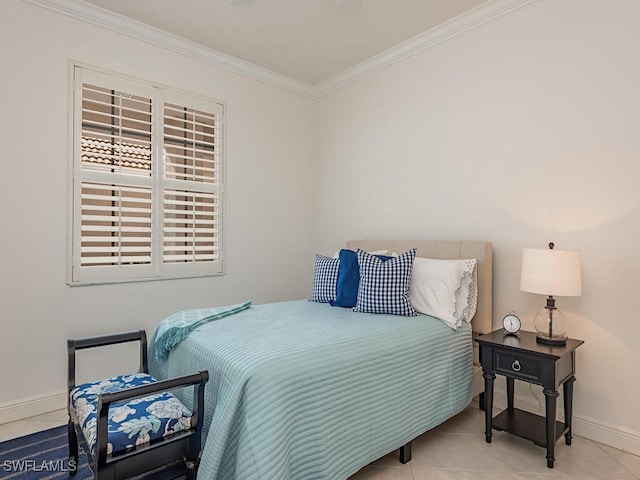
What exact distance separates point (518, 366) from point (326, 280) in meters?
1.40

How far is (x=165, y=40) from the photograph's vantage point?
3.14 meters

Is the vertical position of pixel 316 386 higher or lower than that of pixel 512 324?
lower

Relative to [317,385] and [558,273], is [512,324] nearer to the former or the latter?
[558,273]

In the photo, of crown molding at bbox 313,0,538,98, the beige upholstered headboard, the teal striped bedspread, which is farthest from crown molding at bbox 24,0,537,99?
the teal striped bedspread

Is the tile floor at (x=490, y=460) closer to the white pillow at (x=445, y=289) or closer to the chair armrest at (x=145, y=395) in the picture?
the white pillow at (x=445, y=289)

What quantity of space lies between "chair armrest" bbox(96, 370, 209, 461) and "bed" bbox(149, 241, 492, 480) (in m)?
0.08

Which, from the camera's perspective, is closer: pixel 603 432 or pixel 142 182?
pixel 603 432

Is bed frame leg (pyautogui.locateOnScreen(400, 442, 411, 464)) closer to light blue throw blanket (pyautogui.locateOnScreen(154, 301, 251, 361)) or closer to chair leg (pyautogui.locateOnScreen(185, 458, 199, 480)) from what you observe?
chair leg (pyautogui.locateOnScreen(185, 458, 199, 480))

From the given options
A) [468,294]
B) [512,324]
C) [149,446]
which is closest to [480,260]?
[468,294]

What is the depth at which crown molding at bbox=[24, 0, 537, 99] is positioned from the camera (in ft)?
8.83

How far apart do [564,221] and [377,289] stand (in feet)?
4.08

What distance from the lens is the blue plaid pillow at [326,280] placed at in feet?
9.55

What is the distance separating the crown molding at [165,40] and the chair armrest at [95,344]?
230cm

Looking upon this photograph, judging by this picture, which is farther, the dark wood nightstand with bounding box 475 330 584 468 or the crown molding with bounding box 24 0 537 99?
the crown molding with bounding box 24 0 537 99
